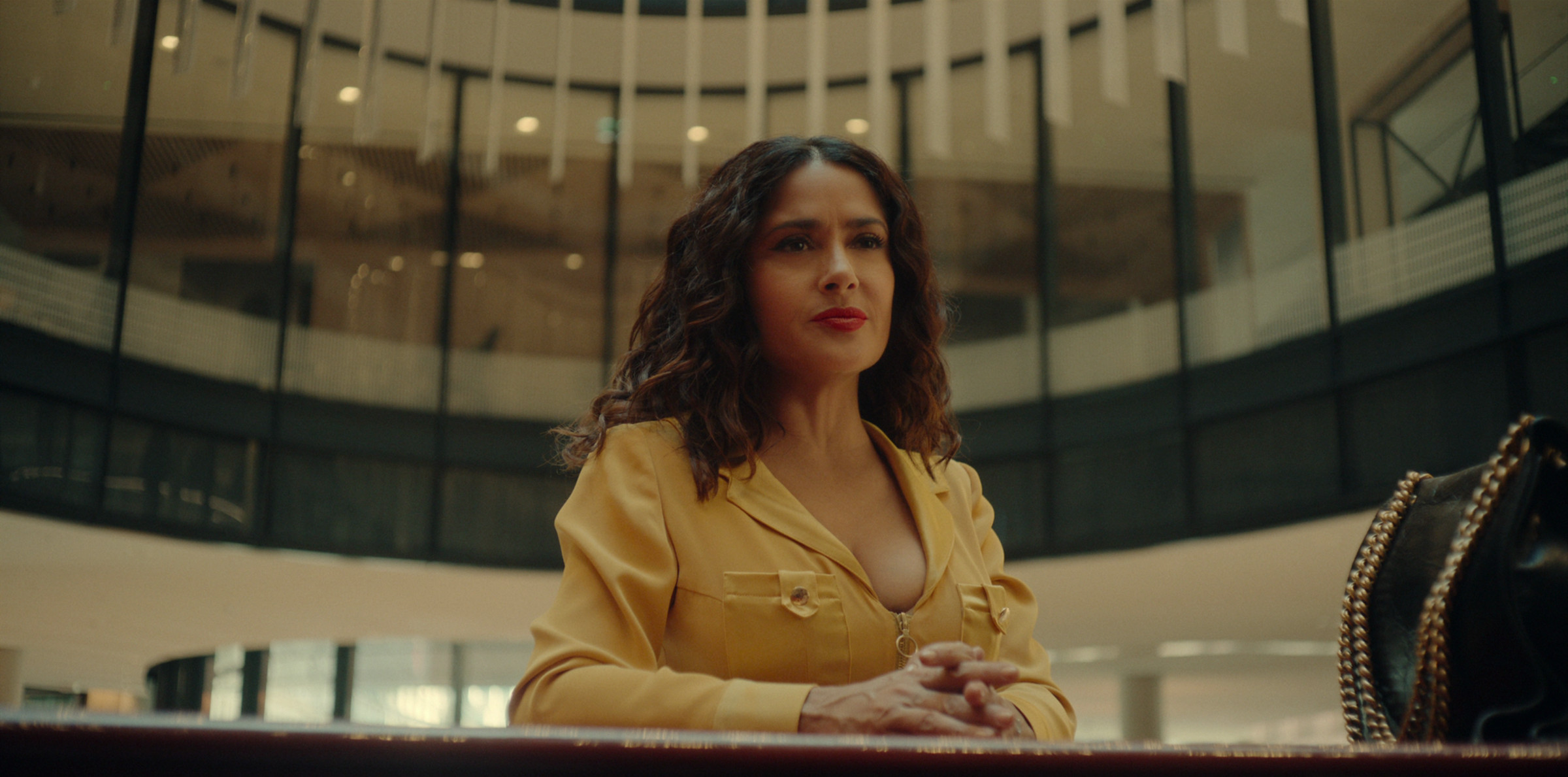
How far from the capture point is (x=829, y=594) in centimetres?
163

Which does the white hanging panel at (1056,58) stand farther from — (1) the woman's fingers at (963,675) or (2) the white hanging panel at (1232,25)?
(1) the woman's fingers at (963,675)

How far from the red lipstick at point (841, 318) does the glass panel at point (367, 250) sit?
29.2 feet

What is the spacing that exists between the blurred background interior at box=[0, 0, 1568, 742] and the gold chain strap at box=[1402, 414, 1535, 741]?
571 cm

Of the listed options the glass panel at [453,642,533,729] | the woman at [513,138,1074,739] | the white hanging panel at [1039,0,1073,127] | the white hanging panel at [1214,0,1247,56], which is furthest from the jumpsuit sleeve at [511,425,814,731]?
the glass panel at [453,642,533,729]

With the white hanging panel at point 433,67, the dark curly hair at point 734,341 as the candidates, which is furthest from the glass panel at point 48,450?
the dark curly hair at point 734,341

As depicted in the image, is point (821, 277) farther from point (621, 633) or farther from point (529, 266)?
point (529, 266)

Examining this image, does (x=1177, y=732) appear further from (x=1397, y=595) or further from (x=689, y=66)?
(x=1397, y=595)

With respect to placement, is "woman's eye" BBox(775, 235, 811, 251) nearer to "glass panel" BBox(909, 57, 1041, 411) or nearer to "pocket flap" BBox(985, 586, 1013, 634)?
"pocket flap" BBox(985, 586, 1013, 634)

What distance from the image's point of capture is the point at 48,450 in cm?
827

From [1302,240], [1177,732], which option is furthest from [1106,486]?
[1177,732]

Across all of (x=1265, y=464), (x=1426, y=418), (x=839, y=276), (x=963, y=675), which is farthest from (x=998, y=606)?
(x=1265, y=464)

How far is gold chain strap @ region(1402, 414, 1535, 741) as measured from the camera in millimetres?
1182

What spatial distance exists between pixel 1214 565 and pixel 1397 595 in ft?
27.9

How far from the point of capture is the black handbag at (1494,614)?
111 cm
